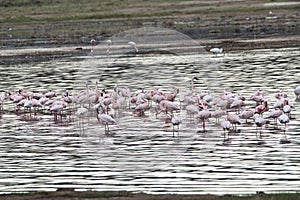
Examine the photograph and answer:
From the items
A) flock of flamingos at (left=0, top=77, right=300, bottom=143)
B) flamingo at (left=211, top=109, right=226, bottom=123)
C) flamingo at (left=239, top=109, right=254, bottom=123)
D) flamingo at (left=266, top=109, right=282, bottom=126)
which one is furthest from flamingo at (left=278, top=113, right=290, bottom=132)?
flamingo at (left=211, top=109, right=226, bottom=123)

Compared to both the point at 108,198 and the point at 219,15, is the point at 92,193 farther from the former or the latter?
the point at 219,15

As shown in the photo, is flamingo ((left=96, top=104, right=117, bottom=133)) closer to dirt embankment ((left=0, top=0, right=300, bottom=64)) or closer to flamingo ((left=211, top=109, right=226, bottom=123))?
flamingo ((left=211, top=109, right=226, bottom=123))

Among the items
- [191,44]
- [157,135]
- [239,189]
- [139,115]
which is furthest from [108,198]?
[191,44]

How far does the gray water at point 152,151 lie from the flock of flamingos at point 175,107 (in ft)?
0.78

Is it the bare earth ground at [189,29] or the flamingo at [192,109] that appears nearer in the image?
the flamingo at [192,109]

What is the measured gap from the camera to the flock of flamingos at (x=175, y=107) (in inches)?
840

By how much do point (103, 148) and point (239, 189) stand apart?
5763 mm

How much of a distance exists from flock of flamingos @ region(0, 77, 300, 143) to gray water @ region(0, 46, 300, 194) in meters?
0.24

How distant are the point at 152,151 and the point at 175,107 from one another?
474cm

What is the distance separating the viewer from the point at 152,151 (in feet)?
61.1

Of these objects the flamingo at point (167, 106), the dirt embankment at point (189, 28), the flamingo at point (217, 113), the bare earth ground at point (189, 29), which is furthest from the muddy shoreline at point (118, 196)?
the dirt embankment at point (189, 28)

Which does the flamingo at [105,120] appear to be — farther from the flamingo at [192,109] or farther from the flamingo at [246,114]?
the flamingo at [246,114]

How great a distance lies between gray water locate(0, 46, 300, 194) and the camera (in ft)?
50.4

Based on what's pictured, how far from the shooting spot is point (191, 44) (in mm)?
49250
